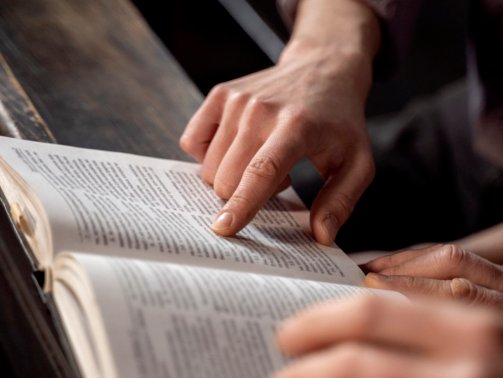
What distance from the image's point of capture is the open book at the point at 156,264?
0.58 meters

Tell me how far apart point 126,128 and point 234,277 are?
48 cm

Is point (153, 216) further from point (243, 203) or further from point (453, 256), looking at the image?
point (453, 256)

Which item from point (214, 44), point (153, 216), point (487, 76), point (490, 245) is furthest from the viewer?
point (214, 44)

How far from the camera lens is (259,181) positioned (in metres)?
0.87

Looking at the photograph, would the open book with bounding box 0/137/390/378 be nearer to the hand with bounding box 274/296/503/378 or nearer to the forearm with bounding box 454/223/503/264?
the hand with bounding box 274/296/503/378

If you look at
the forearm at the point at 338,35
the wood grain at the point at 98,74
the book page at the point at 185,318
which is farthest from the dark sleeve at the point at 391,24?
the book page at the point at 185,318

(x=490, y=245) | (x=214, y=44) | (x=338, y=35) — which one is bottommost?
(x=490, y=245)

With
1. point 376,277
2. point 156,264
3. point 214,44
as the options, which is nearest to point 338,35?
point 376,277

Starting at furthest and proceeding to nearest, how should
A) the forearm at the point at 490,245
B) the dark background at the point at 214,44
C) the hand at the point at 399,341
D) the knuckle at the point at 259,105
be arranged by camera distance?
the dark background at the point at 214,44 < the forearm at the point at 490,245 < the knuckle at the point at 259,105 < the hand at the point at 399,341

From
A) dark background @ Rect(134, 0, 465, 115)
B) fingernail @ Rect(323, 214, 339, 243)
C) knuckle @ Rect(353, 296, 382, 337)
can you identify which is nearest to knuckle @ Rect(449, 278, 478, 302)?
fingernail @ Rect(323, 214, 339, 243)

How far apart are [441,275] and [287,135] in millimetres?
247

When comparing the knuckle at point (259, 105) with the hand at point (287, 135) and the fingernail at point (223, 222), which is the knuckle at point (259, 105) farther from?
the fingernail at point (223, 222)

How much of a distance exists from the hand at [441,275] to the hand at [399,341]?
34 cm

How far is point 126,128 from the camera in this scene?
3.61ft
